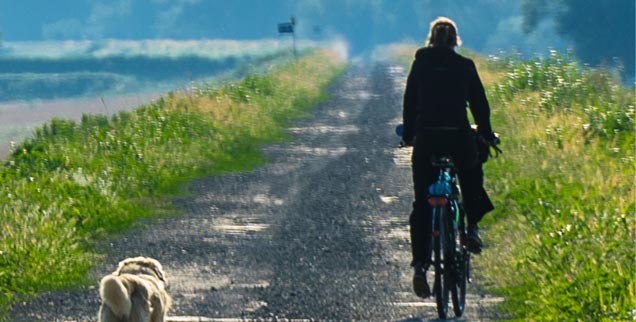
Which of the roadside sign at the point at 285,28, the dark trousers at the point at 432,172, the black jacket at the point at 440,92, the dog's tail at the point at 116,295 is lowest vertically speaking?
the dog's tail at the point at 116,295

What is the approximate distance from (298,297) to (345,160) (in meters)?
11.3

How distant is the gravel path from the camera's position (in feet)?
35.0

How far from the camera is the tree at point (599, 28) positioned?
75188mm

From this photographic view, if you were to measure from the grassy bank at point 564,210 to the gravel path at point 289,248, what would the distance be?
559 mm

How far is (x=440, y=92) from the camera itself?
32.9ft

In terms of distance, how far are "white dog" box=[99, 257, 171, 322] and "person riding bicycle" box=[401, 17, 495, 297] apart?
7.72ft

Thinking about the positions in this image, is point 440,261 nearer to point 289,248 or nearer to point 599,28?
point 289,248

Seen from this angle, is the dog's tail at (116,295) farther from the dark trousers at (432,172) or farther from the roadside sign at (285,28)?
the roadside sign at (285,28)

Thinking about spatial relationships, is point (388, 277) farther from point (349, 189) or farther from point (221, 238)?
point (349, 189)

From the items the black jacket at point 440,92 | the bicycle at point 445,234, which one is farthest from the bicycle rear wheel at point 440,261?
the black jacket at point 440,92

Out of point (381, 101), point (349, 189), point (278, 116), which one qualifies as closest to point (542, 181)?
point (349, 189)

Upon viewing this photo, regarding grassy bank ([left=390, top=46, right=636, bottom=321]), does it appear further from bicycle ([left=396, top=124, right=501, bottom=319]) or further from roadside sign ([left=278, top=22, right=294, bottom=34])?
roadside sign ([left=278, top=22, right=294, bottom=34])

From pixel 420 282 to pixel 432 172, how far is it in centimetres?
76

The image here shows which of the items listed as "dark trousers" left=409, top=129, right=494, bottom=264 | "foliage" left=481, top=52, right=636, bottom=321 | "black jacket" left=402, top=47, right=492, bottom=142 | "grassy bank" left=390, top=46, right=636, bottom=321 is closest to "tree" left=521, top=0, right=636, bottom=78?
"grassy bank" left=390, top=46, right=636, bottom=321
